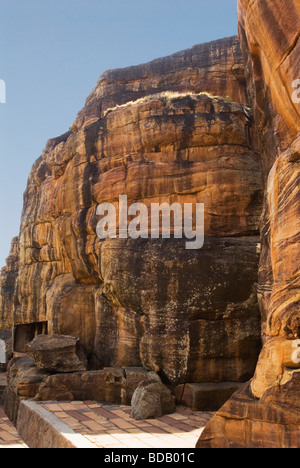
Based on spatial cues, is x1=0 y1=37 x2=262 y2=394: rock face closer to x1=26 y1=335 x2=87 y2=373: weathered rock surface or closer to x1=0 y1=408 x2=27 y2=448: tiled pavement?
x1=26 y1=335 x2=87 y2=373: weathered rock surface

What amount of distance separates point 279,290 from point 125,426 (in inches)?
146

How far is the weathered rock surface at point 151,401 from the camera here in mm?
7988

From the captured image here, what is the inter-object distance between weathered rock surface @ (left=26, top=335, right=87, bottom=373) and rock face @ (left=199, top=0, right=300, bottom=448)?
4892 millimetres

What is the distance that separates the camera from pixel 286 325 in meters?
5.31

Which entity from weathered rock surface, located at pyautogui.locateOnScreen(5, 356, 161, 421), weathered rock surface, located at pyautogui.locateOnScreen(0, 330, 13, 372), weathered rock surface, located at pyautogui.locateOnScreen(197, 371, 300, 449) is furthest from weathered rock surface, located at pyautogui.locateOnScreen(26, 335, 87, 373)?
weathered rock surface, located at pyautogui.locateOnScreen(0, 330, 13, 372)

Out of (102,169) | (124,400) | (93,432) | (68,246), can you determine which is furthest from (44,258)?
(93,432)

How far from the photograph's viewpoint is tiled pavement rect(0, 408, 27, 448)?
7.83m

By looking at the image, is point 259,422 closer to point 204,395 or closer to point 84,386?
point 204,395

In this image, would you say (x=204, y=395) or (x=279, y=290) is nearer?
(x=279, y=290)

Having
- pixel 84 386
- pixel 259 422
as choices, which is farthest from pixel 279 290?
pixel 84 386

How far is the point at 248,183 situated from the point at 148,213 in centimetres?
245

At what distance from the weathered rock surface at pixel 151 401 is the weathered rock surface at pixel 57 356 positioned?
7.05 feet

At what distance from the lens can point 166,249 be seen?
388 inches

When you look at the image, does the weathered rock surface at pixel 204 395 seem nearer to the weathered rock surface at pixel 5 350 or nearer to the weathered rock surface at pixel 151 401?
the weathered rock surface at pixel 151 401
